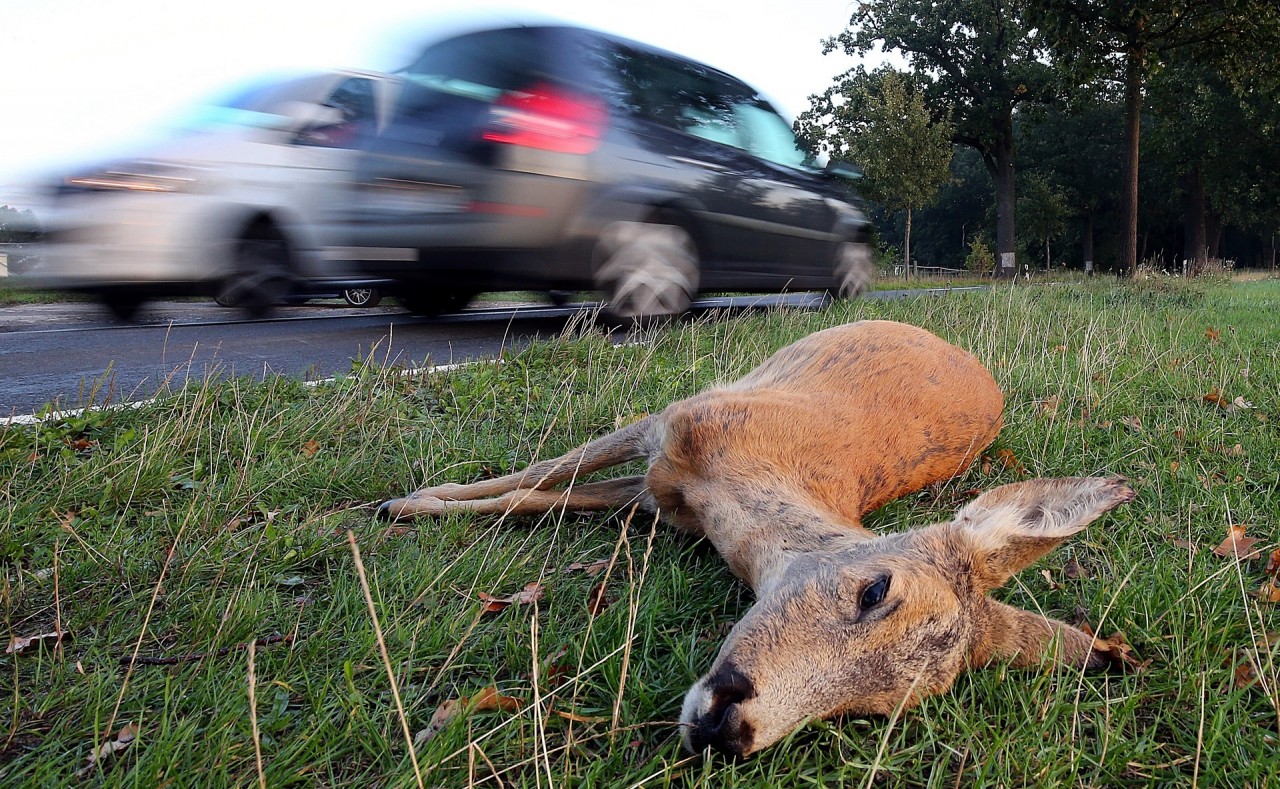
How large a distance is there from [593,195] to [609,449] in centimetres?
343

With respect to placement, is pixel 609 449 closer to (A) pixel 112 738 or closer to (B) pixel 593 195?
(A) pixel 112 738

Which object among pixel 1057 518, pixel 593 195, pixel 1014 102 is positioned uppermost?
pixel 1014 102

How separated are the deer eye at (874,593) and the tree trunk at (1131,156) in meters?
20.9

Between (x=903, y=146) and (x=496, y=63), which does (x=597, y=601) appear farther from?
(x=903, y=146)

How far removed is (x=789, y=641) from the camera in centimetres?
175

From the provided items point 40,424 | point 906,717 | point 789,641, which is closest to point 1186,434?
point 906,717

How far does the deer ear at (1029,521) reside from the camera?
191 cm

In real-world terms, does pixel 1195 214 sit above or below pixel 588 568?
above

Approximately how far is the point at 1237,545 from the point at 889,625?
1.92m

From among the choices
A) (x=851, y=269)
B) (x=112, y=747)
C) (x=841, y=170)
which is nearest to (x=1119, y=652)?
(x=112, y=747)

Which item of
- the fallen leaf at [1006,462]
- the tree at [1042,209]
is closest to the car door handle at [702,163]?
the fallen leaf at [1006,462]

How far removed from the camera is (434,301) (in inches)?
330

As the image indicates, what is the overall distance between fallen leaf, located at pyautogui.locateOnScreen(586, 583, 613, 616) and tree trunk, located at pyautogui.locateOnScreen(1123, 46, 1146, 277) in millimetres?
20763

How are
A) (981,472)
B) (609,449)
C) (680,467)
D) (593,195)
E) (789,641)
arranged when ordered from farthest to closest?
(593,195)
(981,472)
(609,449)
(680,467)
(789,641)
